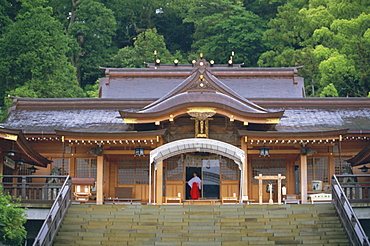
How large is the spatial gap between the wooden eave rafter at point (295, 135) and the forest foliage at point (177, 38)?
17.2 meters

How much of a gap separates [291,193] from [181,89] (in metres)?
6.26

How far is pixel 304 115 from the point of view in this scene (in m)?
30.7

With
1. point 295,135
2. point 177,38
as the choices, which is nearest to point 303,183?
point 295,135

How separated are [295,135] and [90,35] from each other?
31.9 metres

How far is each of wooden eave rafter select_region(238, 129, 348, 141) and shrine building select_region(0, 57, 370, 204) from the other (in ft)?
0.12

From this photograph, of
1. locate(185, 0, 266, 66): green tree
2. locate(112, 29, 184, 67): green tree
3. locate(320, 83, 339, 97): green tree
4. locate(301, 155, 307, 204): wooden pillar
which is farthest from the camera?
locate(185, 0, 266, 66): green tree

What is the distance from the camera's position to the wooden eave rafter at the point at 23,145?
2306 centimetres

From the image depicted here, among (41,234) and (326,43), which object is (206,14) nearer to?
(326,43)

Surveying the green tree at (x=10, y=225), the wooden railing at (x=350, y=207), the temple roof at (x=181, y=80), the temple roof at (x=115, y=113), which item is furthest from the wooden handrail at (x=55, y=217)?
the temple roof at (x=181, y=80)

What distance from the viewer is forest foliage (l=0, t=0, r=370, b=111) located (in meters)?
43.8

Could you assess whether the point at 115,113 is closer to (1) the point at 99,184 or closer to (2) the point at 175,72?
(1) the point at 99,184

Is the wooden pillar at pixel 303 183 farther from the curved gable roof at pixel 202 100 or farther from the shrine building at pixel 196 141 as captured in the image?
the curved gable roof at pixel 202 100

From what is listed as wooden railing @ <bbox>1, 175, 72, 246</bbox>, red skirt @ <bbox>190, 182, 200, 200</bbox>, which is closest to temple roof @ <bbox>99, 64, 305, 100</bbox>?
red skirt @ <bbox>190, 182, 200, 200</bbox>

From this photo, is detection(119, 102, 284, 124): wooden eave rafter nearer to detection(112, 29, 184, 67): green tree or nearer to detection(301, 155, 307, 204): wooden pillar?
detection(301, 155, 307, 204): wooden pillar
